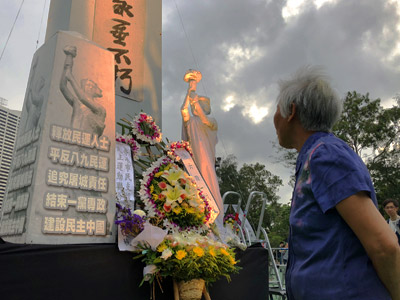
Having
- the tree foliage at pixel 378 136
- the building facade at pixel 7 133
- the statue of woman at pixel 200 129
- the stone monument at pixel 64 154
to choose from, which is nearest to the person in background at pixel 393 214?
the statue of woman at pixel 200 129

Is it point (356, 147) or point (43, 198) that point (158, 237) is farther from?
point (356, 147)

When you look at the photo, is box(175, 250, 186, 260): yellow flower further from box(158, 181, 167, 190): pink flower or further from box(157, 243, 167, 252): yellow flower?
box(158, 181, 167, 190): pink flower

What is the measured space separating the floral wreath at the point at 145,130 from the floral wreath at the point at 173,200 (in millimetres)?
427

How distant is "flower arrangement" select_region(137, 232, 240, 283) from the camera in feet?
6.17

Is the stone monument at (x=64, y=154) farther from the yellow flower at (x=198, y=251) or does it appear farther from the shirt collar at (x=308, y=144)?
the shirt collar at (x=308, y=144)

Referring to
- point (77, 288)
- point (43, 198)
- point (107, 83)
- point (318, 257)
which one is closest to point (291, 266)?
point (318, 257)

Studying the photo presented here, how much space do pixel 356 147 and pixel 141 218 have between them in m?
15.8

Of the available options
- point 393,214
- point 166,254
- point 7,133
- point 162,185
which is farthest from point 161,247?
point 7,133

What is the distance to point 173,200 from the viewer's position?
7.20 ft

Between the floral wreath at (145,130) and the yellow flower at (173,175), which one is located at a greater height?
the floral wreath at (145,130)

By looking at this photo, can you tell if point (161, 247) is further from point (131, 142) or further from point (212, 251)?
point (131, 142)

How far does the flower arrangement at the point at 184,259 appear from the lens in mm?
1880

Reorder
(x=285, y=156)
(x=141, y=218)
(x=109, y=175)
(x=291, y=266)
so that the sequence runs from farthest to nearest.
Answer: (x=285, y=156) < (x=109, y=175) < (x=141, y=218) < (x=291, y=266)

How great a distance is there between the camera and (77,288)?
1727 millimetres
